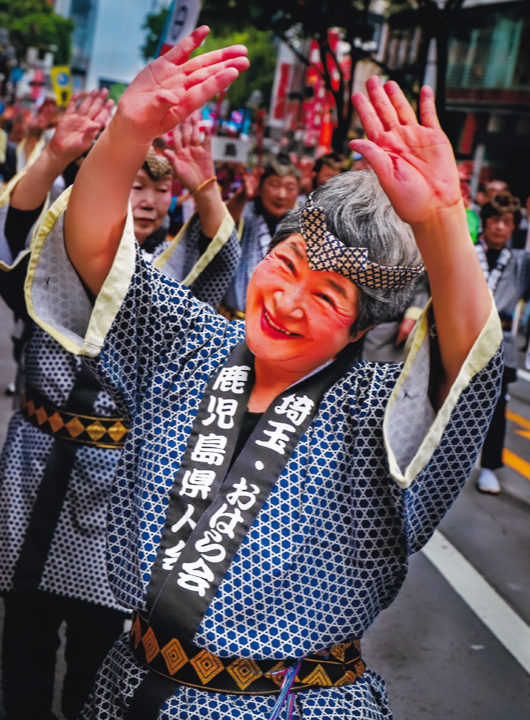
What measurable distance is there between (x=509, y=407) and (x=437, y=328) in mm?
7570

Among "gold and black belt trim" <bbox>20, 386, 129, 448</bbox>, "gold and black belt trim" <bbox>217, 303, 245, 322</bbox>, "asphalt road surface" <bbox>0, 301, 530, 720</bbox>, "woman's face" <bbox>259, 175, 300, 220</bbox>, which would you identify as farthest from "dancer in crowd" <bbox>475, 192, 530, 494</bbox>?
"gold and black belt trim" <bbox>20, 386, 129, 448</bbox>

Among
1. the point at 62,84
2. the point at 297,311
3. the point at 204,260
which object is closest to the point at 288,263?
the point at 297,311

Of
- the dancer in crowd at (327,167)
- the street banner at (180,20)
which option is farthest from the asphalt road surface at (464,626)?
the street banner at (180,20)

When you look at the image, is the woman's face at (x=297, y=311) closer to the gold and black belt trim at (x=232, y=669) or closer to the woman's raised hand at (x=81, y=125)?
the gold and black belt trim at (x=232, y=669)

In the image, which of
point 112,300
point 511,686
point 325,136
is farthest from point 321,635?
point 325,136

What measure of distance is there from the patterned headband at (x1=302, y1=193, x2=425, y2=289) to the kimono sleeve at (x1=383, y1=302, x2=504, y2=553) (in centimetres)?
15

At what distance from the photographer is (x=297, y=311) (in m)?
1.49

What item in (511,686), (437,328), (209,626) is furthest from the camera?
(511,686)

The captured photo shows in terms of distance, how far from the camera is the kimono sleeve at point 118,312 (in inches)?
58.4

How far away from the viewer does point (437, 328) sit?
131 centimetres

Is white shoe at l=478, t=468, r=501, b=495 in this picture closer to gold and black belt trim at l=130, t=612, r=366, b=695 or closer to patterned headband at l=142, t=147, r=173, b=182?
patterned headband at l=142, t=147, r=173, b=182

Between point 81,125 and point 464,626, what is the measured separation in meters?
2.96

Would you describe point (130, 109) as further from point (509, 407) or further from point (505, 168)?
point (505, 168)

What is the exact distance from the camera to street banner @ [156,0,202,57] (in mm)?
4344
